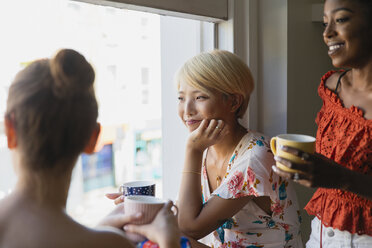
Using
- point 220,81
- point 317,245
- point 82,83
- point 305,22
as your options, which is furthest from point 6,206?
point 305,22

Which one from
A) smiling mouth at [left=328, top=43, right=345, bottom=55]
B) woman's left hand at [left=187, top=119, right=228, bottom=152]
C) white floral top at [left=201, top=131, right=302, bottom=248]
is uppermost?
smiling mouth at [left=328, top=43, right=345, bottom=55]

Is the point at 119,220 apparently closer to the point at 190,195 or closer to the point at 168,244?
the point at 168,244

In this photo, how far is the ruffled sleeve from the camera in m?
1.20

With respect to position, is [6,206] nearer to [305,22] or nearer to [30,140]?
[30,140]

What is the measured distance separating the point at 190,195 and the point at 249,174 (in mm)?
197

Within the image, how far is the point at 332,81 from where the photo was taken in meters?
1.27

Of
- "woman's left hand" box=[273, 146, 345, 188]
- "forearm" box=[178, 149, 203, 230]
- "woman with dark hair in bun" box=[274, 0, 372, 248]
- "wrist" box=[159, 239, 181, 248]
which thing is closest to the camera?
"wrist" box=[159, 239, 181, 248]

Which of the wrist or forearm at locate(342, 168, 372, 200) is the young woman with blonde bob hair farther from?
the wrist

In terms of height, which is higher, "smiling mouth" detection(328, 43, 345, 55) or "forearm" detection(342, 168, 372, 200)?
"smiling mouth" detection(328, 43, 345, 55)

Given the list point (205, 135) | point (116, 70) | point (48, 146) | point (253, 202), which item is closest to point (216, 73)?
point (205, 135)

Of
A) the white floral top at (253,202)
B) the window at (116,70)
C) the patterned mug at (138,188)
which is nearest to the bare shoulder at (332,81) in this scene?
the white floral top at (253,202)

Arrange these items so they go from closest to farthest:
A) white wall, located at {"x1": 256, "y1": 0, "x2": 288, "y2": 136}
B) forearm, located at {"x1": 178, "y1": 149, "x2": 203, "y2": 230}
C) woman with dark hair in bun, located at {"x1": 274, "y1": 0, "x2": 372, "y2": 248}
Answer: woman with dark hair in bun, located at {"x1": 274, "y1": 0, "x2": 372, "y2": 248} < forearm, located at {"x1": 178, "y1": 149, "x2": 203, "y2": 230} < white wall, located at {"x1": 256, "y1": 0, "x2": 288, "y2": 136}

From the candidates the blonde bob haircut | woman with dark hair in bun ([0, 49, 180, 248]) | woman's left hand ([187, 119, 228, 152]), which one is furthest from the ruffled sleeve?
woman with dark hair in bun ([0, 49, 180, 248])

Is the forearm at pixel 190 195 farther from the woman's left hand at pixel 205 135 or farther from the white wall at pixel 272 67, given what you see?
the white wall at pixel 272 67
